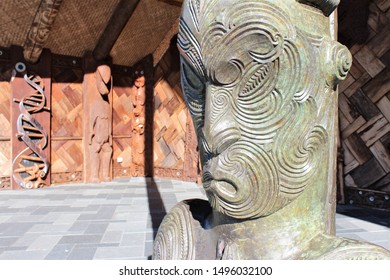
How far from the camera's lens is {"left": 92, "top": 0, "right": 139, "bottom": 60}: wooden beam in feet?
14.2

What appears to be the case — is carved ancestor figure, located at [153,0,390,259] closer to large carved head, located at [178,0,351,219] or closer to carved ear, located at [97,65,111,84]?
large carved head, located at [178,0,351,219]

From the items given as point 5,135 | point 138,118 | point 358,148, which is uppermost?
point 138,118

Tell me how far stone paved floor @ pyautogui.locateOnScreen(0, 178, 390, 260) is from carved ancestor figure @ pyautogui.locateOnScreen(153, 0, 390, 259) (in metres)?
1.37

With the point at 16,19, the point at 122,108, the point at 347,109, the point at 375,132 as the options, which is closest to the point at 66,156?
the point at 122,108

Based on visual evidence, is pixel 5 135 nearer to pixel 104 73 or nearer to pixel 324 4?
pixel 104 73

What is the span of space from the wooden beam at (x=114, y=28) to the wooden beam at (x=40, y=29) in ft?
2.89

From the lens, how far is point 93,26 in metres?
4.62

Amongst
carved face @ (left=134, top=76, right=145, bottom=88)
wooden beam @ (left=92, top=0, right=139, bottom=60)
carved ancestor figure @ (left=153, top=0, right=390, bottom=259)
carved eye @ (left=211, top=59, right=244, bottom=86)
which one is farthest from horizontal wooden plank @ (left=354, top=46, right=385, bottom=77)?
carved face @ (left=134, top=76, right=145, bottom=88)

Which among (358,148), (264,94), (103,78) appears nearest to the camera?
(264,94)

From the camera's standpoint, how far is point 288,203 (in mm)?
920

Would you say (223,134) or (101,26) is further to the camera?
(101,26)

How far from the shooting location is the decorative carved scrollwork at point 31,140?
449 cm

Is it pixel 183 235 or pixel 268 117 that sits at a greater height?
pixel 268 117

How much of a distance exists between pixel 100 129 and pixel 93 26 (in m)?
1.67
